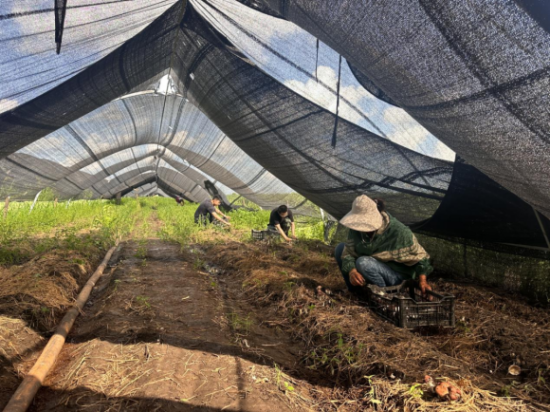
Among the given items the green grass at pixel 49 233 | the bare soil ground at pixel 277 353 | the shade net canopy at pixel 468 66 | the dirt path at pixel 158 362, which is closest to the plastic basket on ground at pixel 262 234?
the green grass at pixel 49 233

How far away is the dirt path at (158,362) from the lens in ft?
5.74

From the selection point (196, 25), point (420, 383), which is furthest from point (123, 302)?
point (196, 25)

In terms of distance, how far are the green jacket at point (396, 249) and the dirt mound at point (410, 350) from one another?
1.35ft

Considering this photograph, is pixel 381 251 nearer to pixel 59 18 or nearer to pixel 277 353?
pixel 277 353

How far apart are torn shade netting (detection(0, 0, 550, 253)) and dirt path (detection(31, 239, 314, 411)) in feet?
5.54

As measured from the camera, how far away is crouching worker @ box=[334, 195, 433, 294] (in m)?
2.77

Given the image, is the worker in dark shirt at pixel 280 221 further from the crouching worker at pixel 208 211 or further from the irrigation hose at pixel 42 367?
the irrigation hose at pixel 42 367

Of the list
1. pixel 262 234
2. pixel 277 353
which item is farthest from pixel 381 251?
pixel 262 234

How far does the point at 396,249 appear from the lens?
2.82 meters

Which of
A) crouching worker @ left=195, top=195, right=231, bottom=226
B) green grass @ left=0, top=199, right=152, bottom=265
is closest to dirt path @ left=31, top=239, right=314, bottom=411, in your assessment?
green grass @ left=0, top=199, right=152, bottom=265

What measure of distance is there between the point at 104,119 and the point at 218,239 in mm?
3302

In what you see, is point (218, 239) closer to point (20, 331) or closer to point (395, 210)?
point (395, 210)

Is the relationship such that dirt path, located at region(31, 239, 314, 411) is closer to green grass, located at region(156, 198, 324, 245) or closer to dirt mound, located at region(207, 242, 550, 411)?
dirt mound, located at region(207, 242, 550, 411)

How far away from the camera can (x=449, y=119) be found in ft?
6.56
